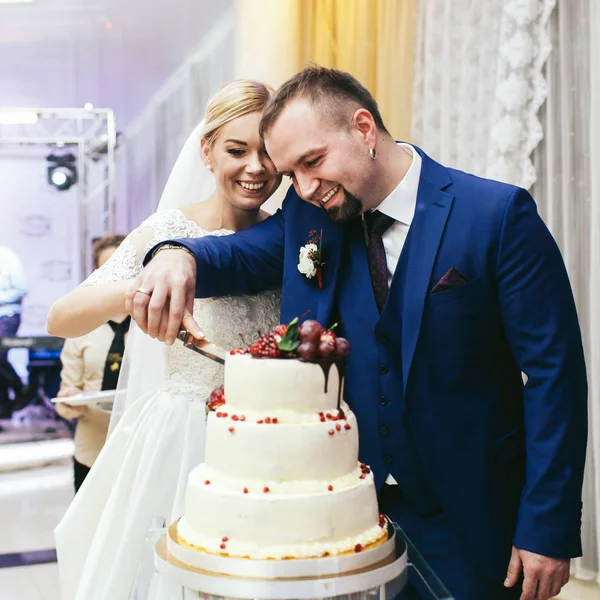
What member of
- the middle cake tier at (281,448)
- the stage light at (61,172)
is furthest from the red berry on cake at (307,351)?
the stage light at (61,172)

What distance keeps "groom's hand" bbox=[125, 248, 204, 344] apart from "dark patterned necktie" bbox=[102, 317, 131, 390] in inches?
84.1

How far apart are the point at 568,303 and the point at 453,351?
0.31 m

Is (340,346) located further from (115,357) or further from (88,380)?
(88,380)

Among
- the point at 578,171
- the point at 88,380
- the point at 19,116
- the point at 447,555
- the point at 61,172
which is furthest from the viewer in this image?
the point at 61,172

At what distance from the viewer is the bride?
7.63ft

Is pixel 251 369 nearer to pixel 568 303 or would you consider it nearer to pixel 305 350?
pixel 305 350

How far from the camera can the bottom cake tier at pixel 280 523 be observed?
4.86 ft

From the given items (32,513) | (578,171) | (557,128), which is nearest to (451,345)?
(578,171)

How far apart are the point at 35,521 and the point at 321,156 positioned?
4.81 meters

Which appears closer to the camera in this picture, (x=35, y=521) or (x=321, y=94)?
(x=321, y=94)

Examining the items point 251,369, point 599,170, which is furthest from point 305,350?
point 599,170

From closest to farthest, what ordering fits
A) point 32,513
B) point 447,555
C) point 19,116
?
point 447,555
point 32,513
point 19,116

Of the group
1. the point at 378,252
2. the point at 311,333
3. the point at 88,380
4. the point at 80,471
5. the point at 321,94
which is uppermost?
the point at 321,94

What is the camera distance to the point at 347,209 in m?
2.03
